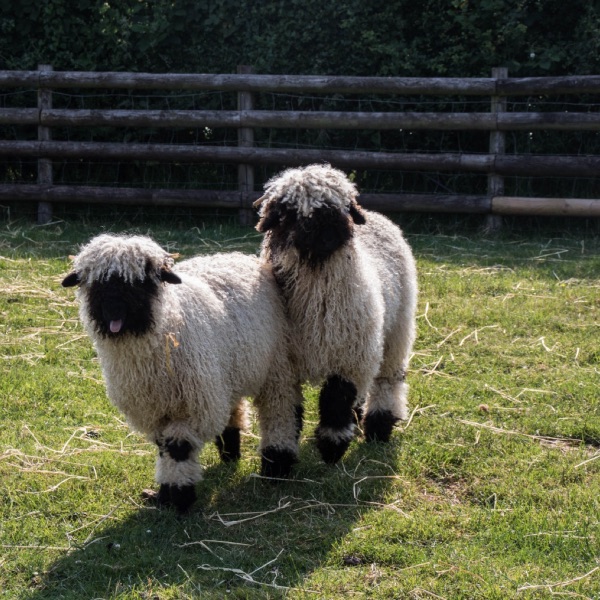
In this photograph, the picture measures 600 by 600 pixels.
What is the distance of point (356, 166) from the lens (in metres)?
11.5

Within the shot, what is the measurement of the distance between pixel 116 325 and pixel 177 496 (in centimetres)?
100

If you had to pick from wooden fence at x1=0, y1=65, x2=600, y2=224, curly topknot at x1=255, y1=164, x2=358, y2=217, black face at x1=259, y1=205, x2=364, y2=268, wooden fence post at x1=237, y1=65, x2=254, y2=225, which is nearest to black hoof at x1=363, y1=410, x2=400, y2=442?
black face at x1=259, y1=205, x2=364, y2=268

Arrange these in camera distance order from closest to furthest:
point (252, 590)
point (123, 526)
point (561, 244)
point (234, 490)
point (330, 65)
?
point (252, 590) < point (123, 526) < point (234, 490) < point (561, 244) < point (330, 65)

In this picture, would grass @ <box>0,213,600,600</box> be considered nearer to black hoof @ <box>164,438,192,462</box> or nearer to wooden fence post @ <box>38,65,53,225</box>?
black hoof @ <box>164,438,192,462</box>

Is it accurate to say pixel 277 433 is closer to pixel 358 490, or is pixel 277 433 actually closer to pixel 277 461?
pixel 277 461

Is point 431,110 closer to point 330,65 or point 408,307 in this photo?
point 330,65

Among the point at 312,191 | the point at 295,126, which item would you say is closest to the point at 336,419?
the point at 312,191

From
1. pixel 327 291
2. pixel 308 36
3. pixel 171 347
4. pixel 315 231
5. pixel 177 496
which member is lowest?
pixel 177 496

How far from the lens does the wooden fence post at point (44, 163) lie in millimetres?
11969

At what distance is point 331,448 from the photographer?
5.71 meters

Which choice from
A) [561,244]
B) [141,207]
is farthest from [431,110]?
[141,207]

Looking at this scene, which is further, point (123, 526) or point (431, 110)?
point (431, 110)

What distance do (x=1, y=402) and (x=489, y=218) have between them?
6830 mm

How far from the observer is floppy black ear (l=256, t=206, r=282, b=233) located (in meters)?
5.74
